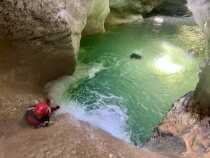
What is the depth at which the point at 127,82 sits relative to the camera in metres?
12.7

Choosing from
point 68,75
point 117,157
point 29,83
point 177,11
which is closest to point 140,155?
point 117,157

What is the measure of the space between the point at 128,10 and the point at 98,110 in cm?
913

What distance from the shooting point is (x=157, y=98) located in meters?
11.8

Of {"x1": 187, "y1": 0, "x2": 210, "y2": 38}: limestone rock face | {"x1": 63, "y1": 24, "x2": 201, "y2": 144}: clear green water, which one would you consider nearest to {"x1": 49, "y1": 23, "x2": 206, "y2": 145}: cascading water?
{"x1": 63, "y1": 24, "x2": 201, "y2": 144}: clear green water

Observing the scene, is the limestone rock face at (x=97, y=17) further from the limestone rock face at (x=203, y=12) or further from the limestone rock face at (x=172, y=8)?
the limestone rock face at (x=203, y=12)

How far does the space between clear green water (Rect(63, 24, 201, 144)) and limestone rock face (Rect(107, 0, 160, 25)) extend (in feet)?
3.58

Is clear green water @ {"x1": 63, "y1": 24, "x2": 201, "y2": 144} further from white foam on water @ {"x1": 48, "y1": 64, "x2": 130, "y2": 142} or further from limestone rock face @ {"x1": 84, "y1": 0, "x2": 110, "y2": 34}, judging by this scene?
limestone rock face @ {"x1": 84, "y1": 0, "x2": 110, "y2": 34}

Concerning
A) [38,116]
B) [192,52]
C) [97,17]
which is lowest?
[192,52]

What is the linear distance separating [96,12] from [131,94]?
191 inches

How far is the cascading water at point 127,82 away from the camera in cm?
1062

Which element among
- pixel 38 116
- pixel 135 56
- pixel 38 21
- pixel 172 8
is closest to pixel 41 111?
pixel 38 116

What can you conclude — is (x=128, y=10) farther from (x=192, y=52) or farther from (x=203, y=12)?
(x=203, y=12)

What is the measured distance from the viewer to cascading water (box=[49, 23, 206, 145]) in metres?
10.6

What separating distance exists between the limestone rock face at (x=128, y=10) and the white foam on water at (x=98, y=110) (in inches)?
277
